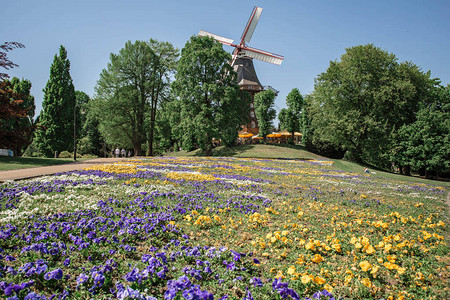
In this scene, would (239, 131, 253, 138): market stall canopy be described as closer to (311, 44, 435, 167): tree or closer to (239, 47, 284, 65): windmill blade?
(239, 47, 284, 65): windmill blade

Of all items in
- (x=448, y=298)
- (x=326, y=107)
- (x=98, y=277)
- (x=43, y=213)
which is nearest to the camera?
(x=98, y=277)

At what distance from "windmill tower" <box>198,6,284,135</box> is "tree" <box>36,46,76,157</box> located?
112 feet

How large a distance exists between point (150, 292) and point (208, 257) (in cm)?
115

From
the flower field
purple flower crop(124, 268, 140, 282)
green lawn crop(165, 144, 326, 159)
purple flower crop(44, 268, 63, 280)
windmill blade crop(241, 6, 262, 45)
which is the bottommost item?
green lawn crop(165, 144, 326, 159)

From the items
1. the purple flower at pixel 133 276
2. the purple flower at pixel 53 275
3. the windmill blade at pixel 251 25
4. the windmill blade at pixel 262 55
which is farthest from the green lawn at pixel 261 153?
the purple flower at pixel 53 275

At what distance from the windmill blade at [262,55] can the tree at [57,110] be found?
135 feet

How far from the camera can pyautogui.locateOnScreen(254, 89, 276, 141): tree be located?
58250mm

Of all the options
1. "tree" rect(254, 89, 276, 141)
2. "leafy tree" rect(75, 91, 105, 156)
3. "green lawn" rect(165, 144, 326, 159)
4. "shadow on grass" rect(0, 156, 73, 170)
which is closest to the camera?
"shadow on grass" rect(0, 156, 73, 170)

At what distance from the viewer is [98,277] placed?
3.06 meters

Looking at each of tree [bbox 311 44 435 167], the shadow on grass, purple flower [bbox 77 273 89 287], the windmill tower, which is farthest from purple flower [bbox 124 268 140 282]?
the windmill tower

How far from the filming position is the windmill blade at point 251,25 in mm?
62875

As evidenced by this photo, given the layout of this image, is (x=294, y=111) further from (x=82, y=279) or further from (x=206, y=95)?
(x=82, y=279)

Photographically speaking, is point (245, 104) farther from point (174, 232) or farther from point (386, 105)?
point (174, 232)

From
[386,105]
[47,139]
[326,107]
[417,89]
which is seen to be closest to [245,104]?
[326,107]
